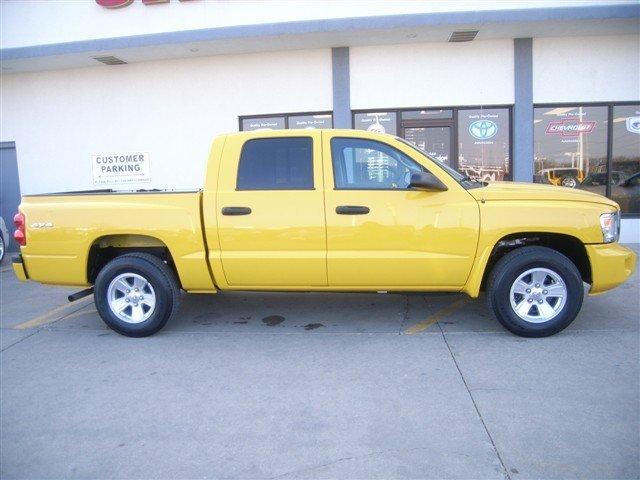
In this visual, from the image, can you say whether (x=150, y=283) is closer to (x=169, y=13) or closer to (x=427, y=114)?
(x=169, y=13)

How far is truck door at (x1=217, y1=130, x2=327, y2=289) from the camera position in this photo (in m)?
4.71

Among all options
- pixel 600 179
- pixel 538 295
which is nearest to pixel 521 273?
pixel 538 295

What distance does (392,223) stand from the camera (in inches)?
181

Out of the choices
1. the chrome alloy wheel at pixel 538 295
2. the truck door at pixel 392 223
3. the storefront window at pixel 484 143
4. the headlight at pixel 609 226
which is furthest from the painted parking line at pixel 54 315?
the storefront window at pixel 484 143

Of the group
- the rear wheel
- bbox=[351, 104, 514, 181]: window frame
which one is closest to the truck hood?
bbox=[351, 104, 514, 181]: window frame

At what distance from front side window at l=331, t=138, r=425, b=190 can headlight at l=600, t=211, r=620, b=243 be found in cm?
173

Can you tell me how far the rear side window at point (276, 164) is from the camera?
15.8 feet

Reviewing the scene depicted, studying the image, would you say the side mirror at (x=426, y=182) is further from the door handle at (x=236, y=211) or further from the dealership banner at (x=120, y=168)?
the dealership banner at (x=120, y=168)

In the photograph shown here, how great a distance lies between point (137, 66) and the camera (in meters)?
Answer: 10.7

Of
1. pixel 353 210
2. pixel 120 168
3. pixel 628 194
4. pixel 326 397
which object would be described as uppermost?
pixel 120 168

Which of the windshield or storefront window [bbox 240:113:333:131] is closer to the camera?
the windshield

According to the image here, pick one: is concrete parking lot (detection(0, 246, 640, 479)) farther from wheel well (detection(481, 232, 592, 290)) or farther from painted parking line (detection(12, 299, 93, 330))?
wheel well (detection(481, 232, 592, 290))

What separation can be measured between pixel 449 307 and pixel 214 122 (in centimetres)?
700

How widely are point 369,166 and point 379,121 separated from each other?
5.73 m
